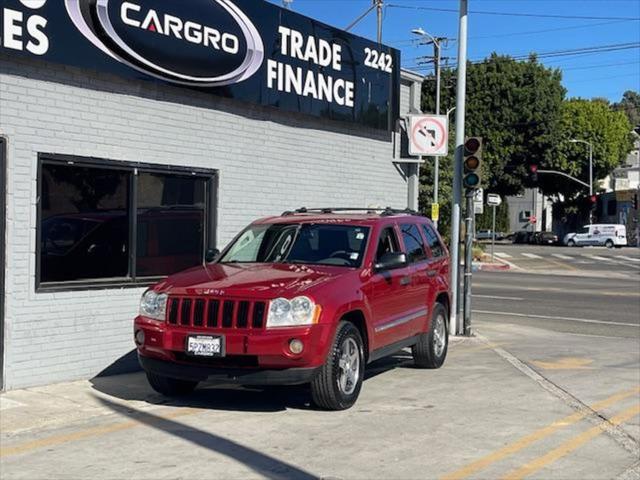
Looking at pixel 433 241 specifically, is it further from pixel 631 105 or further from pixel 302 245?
pixel 631 105

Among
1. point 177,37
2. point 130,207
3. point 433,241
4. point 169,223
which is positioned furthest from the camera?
point 433,241

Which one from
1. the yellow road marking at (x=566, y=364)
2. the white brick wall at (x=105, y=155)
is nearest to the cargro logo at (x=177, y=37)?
the white brick wall at (x=105, y=155)

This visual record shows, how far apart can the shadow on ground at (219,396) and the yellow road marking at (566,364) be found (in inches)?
146

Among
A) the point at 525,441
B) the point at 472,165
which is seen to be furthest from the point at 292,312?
the point at 472,165

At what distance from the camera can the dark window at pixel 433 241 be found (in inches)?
415

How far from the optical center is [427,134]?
1433 cm

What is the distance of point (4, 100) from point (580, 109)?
232ft

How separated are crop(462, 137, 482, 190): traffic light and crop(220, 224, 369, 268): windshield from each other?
5.08 metres

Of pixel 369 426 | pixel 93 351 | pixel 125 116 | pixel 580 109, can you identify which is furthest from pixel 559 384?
pixel 580 109

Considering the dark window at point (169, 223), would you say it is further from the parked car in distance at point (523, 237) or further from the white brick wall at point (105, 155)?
the parked car in distance at point (523, 237)

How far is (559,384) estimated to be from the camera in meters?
9.52

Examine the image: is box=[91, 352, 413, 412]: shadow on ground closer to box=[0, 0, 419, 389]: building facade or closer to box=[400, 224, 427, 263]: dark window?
box=[0, 0, 419, 389]: building facade

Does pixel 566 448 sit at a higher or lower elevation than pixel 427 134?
lower

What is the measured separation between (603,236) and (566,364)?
2334 inches
